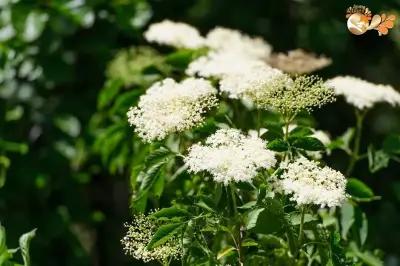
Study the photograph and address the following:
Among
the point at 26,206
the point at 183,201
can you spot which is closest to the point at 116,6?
the point at 26,206

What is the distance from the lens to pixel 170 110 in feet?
5.79

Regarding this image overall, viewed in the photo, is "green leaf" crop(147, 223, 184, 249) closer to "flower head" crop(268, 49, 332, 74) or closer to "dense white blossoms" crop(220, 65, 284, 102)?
"dense white blossoms" crop(220, 65, 284, 102)

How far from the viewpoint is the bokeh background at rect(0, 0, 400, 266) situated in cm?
327

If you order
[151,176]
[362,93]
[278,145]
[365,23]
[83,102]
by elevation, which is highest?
[365,23]

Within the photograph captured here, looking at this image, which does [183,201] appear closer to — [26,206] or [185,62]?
[185,62]

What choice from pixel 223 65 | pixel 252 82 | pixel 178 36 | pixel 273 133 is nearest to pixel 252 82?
pixel 252 82

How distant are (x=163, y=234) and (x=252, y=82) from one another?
1.41 ft

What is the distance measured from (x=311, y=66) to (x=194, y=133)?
1.47 ft

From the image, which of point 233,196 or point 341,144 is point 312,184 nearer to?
point 233,196

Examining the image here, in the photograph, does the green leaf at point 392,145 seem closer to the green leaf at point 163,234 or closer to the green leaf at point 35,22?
the green leaf at point 163,234

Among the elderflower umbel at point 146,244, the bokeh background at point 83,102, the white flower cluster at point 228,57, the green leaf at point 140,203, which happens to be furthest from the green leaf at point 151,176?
the bokeh background at point 83,102

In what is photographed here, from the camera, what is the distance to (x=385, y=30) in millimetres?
1480

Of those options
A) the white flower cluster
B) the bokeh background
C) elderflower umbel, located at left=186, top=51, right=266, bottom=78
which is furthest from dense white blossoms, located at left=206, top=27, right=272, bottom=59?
the bokeh background

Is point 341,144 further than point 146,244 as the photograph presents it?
Yes
